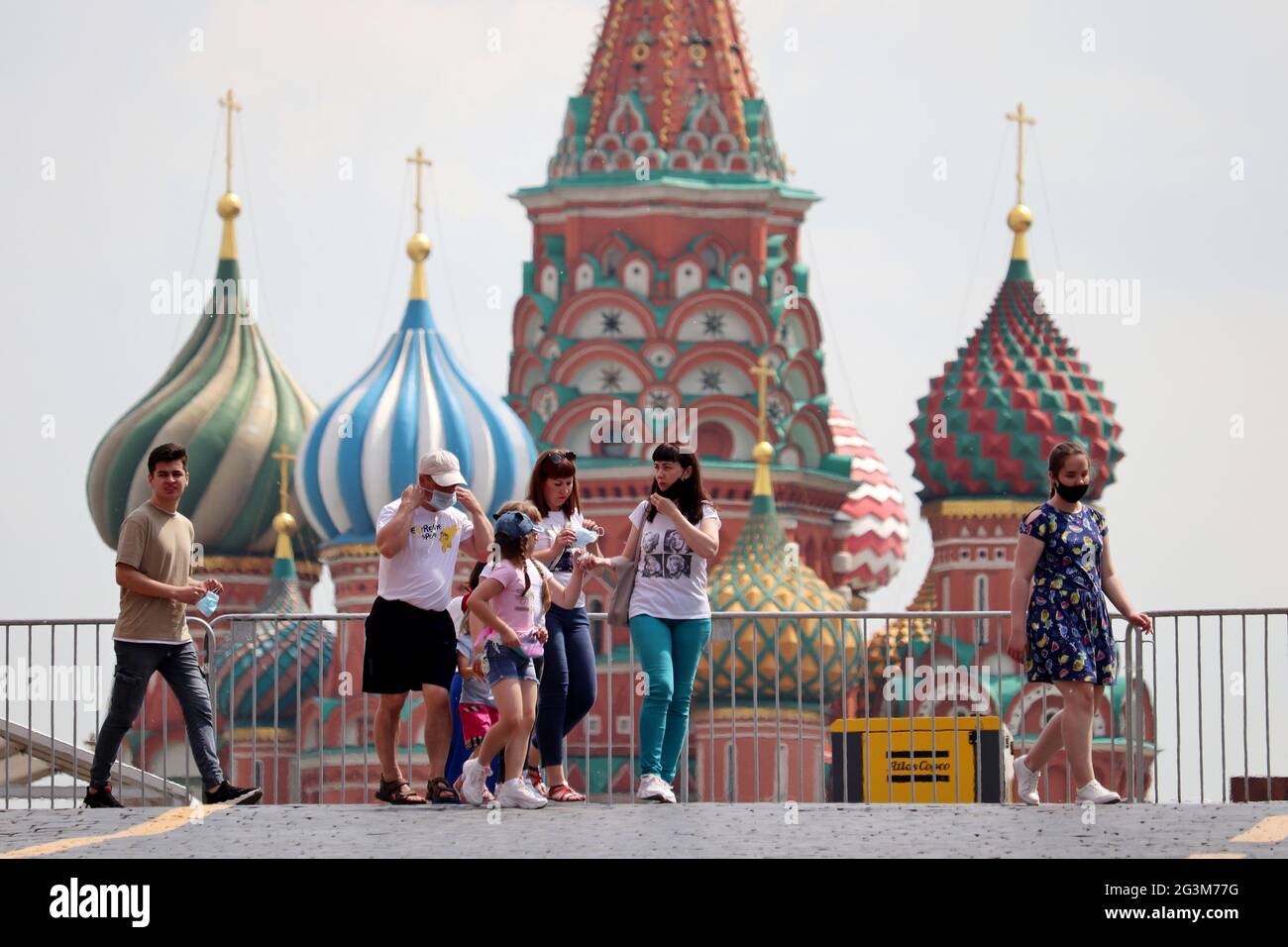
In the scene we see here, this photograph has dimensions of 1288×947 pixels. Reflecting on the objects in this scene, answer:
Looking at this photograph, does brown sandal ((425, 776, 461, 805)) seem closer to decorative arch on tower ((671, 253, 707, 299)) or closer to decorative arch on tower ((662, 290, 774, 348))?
decorative arch on tower ((662, 290, 774, 348))

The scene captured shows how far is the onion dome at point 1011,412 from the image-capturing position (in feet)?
220

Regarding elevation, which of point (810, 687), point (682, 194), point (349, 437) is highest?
point (682, 194)

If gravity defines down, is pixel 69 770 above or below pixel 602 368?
below

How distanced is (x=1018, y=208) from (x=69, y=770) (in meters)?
52.1

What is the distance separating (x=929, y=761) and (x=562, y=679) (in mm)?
3101

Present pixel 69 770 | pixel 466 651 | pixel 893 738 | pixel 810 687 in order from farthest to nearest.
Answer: pixel 810 687, pixel 69 770, pixel 893 738, pixel 466 651

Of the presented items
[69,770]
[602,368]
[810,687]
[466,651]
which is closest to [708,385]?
[602,368]

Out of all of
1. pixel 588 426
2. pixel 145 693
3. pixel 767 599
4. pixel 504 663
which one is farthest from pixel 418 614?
pixel 588 426

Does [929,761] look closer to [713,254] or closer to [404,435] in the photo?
[404,435]

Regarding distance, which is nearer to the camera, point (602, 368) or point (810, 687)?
point (810, 687)
